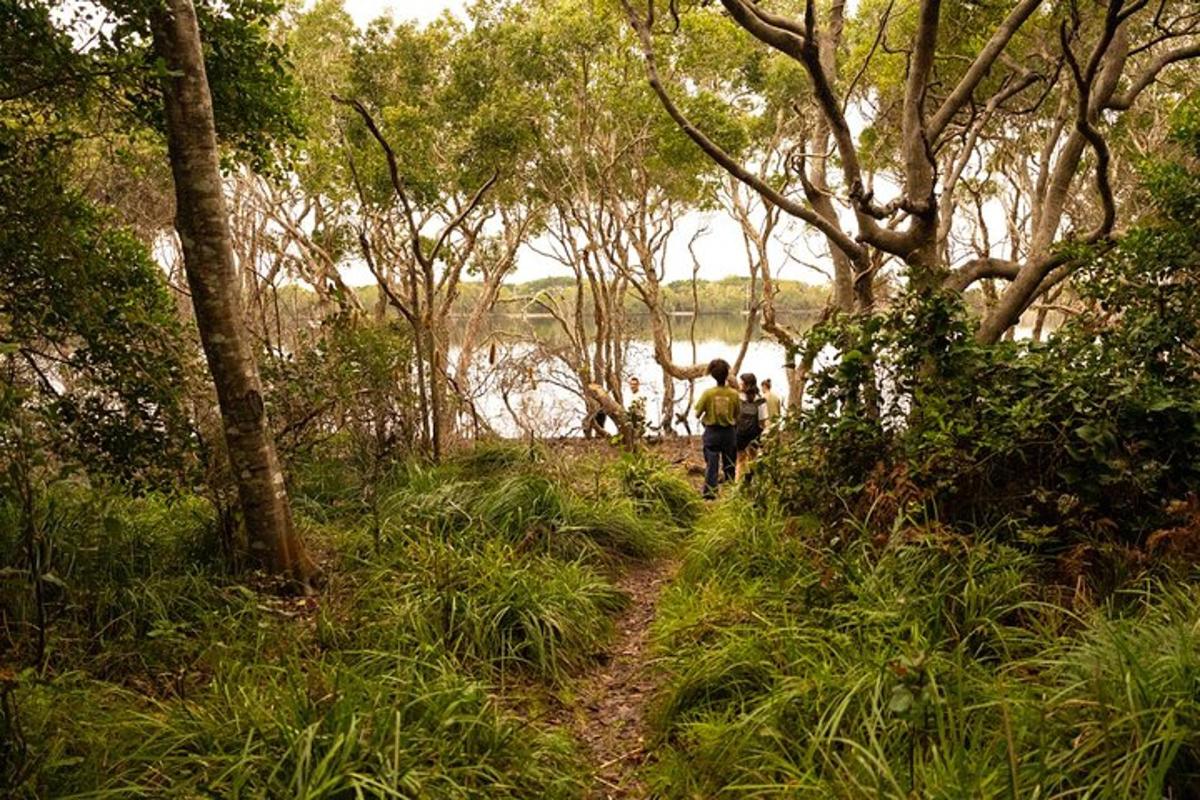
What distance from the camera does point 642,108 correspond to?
1226 centimetres

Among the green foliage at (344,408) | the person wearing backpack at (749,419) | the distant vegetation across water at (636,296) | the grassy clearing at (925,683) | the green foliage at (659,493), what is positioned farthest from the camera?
the distant vegetation across water at (636,296)

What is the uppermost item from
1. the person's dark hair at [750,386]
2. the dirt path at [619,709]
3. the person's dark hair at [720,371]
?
the person's dark hair at [720,371]

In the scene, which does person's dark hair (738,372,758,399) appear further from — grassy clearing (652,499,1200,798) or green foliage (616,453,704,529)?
grassy clearing (652,499,1200,798)

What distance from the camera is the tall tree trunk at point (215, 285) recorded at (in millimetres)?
3525

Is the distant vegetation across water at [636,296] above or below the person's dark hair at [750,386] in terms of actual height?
above

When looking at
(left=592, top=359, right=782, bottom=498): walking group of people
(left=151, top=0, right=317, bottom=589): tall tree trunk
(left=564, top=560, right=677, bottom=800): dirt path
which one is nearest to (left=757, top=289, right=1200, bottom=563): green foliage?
(left=564, top=560, right=677, bottom=800): dirt path

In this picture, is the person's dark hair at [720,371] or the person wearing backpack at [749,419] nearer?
the person's dark hair at [720,371]

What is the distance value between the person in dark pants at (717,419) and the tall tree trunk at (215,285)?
4472mm

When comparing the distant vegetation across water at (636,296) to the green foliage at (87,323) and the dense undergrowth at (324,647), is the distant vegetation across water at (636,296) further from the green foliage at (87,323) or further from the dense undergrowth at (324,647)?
the green foliage at (87,323)

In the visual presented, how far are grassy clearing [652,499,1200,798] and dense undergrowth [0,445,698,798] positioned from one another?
0.70 meters

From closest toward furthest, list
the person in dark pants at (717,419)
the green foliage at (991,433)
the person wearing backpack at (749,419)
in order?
the green foliage at (991,433) < the person in dark pants at (717,419) < the person wearing backpack at (749,419)

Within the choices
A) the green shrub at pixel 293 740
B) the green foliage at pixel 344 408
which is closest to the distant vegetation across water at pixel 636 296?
the green foliage at pixel 344 408

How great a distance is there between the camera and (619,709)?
11.2ft

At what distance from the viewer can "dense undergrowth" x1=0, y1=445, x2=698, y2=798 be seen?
7.51ft
